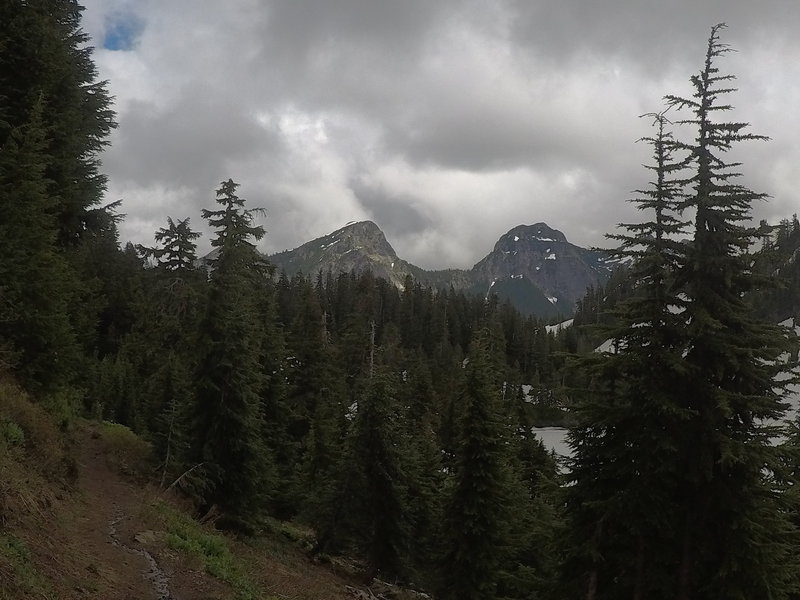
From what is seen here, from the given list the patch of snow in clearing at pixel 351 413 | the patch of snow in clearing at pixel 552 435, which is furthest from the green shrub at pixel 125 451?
the patch of snow in clearing at pixel 552 435

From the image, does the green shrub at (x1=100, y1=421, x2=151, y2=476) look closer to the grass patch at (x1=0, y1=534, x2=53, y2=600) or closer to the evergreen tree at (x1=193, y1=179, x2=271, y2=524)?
the evergreen tree at (x1=193, y1=179, x2=271, y2=524)

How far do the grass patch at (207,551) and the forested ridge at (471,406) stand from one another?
2.55 metres

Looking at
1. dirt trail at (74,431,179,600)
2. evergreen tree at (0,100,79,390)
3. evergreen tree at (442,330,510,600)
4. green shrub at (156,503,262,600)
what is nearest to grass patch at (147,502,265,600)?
green shrub at (156,503,262,600)

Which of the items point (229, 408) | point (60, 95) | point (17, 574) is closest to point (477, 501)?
point (229, 408)

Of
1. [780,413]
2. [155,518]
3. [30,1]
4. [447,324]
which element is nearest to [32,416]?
[155,518]

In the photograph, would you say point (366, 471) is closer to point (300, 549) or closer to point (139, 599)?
point (300, 549)

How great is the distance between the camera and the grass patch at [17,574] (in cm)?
729

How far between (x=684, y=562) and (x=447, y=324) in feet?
463

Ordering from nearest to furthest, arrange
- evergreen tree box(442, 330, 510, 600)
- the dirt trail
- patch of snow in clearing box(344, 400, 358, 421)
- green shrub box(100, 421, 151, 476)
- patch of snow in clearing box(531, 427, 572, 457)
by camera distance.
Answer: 1. the dirt trail
2. green shrub box(100, 421, 151, 476)
3. evergreen tree box(442, 330, 510, 600)
4. patch of snow in clearing box(344, 400, 358, 421)
5. patch of snow in clearing box(531, 427, 572, 457)

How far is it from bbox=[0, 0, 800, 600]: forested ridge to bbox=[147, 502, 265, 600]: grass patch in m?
2.55

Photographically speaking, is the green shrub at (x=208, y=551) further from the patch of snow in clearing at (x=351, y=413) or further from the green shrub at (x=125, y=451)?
the patch of snow in clearing at (x=351, y=413)

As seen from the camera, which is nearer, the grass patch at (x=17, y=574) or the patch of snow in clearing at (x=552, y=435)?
the grass patch at (x=17, y=574)

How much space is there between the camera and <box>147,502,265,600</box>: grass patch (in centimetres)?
1285

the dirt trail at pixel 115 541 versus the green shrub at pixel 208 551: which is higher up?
the dirt trail at pixel 115 541
